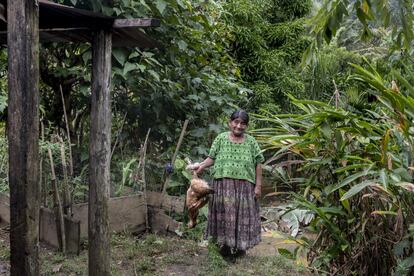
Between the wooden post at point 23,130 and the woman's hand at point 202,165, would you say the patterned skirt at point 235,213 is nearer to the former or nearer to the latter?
the woman's hand at point 202,165

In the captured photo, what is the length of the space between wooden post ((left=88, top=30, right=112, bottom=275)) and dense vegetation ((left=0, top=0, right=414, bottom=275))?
3.41 ft

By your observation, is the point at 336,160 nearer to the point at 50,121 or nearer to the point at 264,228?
the point at 264,228

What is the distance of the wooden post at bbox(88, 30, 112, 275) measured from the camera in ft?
10.7

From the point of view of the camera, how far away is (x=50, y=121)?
18.6ft

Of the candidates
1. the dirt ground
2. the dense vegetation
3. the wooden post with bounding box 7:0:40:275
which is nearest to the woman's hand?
the dense vegetation

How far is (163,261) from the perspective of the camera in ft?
14.1

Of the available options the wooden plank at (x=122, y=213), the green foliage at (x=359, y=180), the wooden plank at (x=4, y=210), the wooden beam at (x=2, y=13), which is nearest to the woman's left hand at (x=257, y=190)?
the green foliage at (x=359, y=180)

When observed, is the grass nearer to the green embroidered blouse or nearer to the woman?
the woman

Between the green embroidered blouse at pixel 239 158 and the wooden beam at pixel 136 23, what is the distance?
1.41 m

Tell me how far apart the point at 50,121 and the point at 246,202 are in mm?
2752

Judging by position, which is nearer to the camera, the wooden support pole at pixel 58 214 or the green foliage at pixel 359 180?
the green foliage at pixel 359 180

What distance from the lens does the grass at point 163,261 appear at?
4.04 metres

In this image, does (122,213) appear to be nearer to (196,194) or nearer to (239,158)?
(196,194)

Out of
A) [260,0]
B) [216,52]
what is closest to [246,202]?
[216,52]
